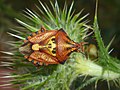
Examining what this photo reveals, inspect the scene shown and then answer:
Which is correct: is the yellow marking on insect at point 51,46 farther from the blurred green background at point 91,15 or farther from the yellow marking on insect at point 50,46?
the blurred green background at point 91,15

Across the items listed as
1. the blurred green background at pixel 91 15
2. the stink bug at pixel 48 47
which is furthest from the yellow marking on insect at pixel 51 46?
the blurred green background at pixel 91 15

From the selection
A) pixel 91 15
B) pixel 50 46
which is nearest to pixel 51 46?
pixel 50 46

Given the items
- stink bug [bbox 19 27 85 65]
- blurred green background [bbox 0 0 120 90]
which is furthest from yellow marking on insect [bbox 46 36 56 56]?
blurred green background [bbox 0 0 120 90]

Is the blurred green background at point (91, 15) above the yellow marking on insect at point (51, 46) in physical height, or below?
above

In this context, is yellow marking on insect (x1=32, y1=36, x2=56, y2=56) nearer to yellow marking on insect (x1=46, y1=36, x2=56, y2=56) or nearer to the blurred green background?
yellow marking on insect (x1=46, y1=36, x2=56, y2=56)

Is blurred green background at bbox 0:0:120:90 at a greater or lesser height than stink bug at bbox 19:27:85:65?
greater

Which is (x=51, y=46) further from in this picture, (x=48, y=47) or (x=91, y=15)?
(x=91, y=15)

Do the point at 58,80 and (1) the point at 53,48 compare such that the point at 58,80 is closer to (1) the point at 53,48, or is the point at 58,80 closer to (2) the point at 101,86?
(1) the point at 53,48

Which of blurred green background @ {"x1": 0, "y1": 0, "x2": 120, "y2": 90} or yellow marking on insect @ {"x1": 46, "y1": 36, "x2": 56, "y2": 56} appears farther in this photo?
blurred green background @ {"x1": 0, "y1": 0, "x2": 120, "y2": 90}

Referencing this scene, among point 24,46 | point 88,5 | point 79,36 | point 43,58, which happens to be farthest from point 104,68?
point 88,5
